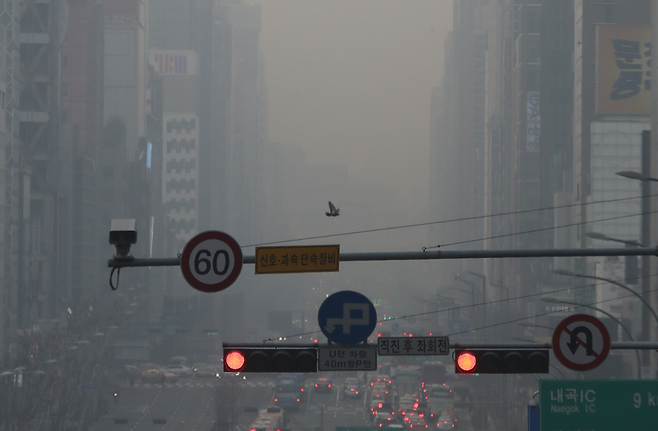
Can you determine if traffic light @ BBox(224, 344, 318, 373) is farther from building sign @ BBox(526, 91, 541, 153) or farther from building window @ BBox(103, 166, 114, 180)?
building window @ BBox(103, 166, 114, 180)

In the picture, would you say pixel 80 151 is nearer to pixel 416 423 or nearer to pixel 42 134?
pixel 42 134

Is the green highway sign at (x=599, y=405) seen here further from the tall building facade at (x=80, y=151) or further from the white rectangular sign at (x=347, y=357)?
the tall building facade at (x=80, y=151)

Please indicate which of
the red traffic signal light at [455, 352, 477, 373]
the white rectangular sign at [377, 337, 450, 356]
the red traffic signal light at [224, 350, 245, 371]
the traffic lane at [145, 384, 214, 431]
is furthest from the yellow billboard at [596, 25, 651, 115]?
the red traffic signal light at [224, 350, 245, 371]

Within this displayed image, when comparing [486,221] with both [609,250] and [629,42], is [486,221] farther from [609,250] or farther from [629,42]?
[609,250]

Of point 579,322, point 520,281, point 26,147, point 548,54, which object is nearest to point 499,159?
point 548,54

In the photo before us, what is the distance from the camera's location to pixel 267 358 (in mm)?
11336

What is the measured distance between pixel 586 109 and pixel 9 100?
65.5 meters

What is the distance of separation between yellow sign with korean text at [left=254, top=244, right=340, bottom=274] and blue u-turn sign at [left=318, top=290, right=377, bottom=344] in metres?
0.84

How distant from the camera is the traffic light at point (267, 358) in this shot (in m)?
11.2

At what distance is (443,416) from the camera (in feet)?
195

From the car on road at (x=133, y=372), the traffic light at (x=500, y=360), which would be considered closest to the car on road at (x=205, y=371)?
the car on road at (x=133, y=372)

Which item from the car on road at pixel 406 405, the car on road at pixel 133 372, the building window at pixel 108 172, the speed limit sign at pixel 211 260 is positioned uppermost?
the building window at pixel 108 172

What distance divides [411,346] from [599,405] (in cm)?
329

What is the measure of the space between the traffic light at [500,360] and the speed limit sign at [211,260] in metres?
3.50
